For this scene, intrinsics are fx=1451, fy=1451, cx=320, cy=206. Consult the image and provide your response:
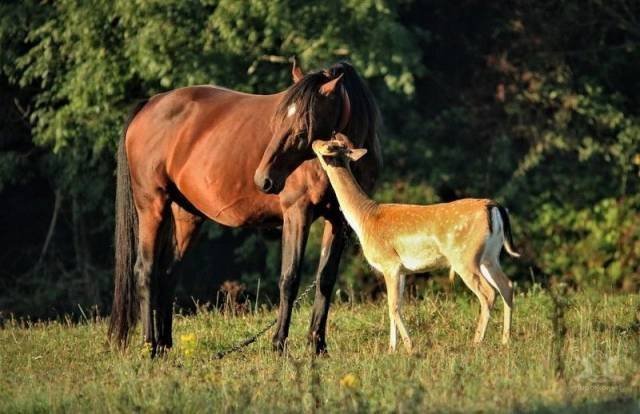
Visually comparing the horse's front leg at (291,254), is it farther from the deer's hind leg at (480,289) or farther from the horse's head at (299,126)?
the deer's hind leg at (480,289)

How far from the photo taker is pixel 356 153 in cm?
1027

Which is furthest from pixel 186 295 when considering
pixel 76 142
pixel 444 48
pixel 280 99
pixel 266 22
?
pixel 280 99

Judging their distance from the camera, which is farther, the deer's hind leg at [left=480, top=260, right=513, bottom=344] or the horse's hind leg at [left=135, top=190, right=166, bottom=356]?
the horse's hind leg at [left=135, top=190, right=166, bottom=356]

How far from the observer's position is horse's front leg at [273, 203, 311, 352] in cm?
1084

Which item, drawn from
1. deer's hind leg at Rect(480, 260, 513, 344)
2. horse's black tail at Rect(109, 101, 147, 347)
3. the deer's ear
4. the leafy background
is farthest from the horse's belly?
the leafy background

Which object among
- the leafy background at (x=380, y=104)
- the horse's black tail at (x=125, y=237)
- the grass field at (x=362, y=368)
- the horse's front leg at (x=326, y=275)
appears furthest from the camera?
the leafy background at (x=380, y=104)

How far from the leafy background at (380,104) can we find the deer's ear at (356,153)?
27.5ft

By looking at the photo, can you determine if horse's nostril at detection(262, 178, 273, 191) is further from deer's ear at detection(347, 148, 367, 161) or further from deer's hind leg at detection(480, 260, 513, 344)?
deer's hind leg at detection(480, 260, 513, 344)

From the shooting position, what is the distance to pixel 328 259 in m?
11.1

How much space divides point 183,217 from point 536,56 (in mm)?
11791

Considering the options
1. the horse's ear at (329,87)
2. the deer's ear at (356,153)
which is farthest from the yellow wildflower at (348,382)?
the horse's ear at (329,87)

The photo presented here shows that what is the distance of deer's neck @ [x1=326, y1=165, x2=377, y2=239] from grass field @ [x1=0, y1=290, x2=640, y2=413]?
0.96m

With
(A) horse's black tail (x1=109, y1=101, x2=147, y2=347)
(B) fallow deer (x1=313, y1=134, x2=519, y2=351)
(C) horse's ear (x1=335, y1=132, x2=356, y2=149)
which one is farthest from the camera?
(A) horse's black tail (x1=109, y1=101, x2=147, y2=347)

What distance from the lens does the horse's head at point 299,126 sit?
1068 cm
